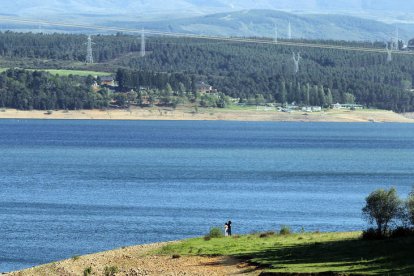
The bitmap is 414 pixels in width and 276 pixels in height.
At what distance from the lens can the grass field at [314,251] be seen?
132ft

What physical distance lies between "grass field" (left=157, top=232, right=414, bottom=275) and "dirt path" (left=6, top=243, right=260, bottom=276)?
2.47ft

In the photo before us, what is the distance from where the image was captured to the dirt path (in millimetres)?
42781

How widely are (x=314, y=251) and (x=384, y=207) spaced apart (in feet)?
14.2

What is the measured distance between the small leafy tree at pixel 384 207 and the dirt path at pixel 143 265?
650 cm

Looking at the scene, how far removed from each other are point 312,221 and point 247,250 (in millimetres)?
22838

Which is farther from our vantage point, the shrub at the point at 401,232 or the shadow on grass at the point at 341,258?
the shrub at the point at 401,232

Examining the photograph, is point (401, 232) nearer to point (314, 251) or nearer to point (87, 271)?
point (314, 251)

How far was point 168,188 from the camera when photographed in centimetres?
9188

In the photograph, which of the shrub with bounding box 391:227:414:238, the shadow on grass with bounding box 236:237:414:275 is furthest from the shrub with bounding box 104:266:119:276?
the shrub with bounding box 391:227:414:238

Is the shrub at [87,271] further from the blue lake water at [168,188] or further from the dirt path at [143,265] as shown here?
the blue lake water at [168,188]

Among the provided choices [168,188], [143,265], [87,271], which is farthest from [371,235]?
[168,188]

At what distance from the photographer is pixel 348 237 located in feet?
159

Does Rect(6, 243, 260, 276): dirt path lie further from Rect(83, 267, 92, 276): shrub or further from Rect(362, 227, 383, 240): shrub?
Rect(362, 227, 383, 240): shrub

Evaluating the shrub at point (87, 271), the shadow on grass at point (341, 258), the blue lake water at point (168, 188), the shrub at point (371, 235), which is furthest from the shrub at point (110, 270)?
the blue lake water at point (168, 188)
